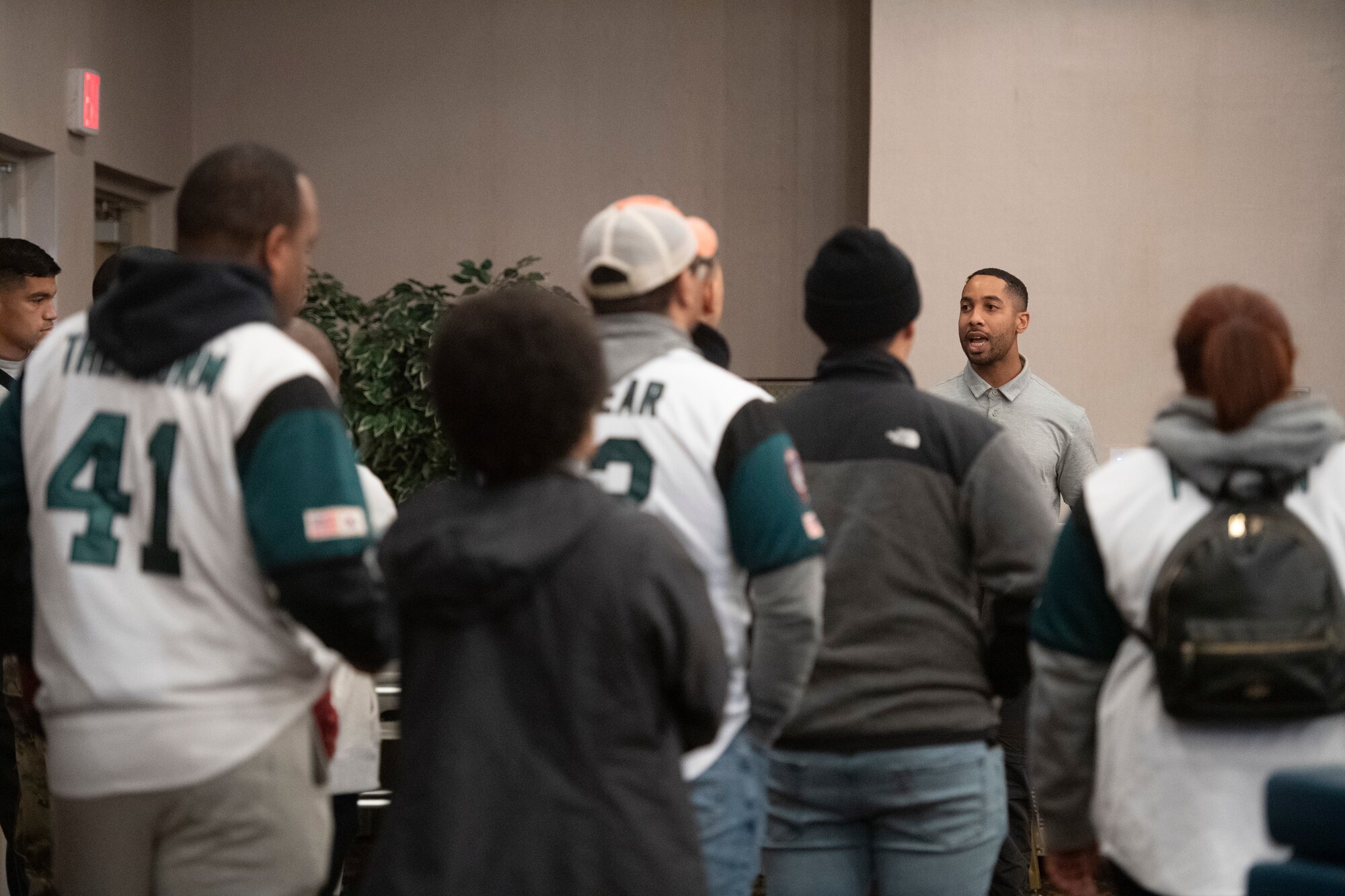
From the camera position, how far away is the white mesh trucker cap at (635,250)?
208 cm

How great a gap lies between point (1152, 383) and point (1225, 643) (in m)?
4.50

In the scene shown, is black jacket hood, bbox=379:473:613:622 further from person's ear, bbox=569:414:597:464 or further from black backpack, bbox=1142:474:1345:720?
black backpack, bbox=1142:474:1345:720

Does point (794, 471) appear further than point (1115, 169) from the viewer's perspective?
No

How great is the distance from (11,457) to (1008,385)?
3033 mm

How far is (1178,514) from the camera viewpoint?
1812 millimetres

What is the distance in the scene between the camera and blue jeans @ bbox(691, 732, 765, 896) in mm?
2008

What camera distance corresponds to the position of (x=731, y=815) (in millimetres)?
2035

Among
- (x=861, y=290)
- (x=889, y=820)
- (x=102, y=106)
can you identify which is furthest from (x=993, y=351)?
(x=102, y=106)

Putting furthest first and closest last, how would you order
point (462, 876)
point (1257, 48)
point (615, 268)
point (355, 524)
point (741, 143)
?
1. point (741, 143)
2. point (1257, 48)
3. point (615, 268)
4. point (355, 524)
5. point (462, 876)

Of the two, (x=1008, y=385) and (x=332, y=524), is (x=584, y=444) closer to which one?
(x=332, y=524)

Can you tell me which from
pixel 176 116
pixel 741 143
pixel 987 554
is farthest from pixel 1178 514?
pixel 176 116

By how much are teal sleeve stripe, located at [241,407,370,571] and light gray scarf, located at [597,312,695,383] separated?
0.46m

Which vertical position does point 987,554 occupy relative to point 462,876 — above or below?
above

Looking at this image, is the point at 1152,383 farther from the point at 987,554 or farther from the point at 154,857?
the point at 154,857
